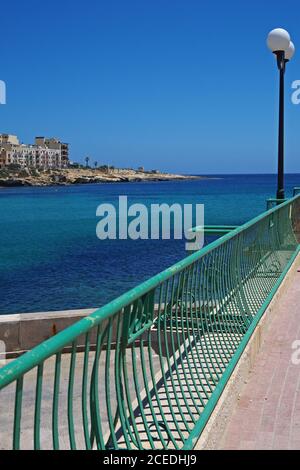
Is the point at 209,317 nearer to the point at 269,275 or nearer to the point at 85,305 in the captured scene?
the point at 269,275

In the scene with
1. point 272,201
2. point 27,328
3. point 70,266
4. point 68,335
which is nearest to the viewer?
point 68,335

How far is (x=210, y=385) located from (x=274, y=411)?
0.62 metres

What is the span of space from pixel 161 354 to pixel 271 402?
5.26ft

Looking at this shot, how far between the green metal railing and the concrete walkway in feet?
0.96

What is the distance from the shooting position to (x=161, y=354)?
3.99 m

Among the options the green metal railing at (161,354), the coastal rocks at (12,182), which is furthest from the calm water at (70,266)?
the coastal rocks at (12,182)

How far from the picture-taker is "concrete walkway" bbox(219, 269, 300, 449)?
4.37 meters

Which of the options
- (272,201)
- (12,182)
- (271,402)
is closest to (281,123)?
(272,201)

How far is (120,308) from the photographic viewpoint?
116 inches

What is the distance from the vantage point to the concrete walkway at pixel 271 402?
14.3ft

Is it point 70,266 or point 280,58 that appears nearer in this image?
point 280,58

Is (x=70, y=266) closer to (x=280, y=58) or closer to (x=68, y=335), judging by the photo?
(x=280, y=58)

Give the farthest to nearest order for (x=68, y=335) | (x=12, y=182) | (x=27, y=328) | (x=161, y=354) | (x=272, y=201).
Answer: (x=12, y=182) → (x=272, y=201) → (x=27, y=328) → (x=161, y=354) → (x=68, y=335)
